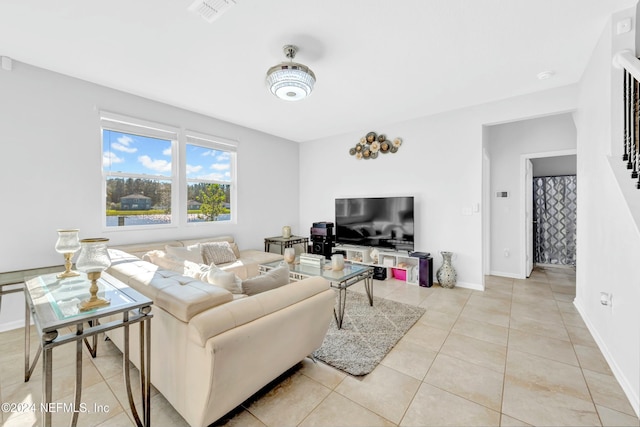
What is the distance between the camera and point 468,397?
1720mm

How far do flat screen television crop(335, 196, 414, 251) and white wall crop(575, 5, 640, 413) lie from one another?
78.7 inches

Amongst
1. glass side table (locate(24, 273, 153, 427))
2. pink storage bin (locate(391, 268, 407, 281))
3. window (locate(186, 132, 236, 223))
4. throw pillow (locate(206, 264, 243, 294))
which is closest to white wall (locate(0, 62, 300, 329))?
window (locate(186, 132, 236, 223))

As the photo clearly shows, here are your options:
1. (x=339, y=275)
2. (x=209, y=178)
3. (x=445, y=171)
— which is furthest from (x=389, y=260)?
(x=209, y=178)

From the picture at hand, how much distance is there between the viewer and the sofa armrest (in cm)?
125

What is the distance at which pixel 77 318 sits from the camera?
121 centimetres

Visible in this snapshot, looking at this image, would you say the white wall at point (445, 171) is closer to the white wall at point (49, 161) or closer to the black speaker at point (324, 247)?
the black speaker at point (324, 247)

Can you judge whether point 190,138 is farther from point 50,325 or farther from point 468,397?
point 468,397

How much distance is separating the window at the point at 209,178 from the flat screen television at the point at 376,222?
2.02 m

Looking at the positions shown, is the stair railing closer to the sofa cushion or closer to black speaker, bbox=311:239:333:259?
the sofa cushion

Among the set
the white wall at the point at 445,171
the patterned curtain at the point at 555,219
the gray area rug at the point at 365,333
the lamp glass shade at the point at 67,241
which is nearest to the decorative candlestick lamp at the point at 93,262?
the lamp glass shade at the point at 67,241

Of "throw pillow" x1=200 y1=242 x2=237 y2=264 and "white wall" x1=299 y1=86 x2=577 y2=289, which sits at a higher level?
"white wall" x1=299 y1=86 x2=577 y2=289

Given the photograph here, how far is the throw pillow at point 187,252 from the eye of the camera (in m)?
3.32

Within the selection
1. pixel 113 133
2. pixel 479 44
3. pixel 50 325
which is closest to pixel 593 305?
pixel 479 44

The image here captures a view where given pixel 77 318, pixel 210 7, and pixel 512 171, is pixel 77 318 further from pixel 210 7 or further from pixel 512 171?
pixel 512 171
